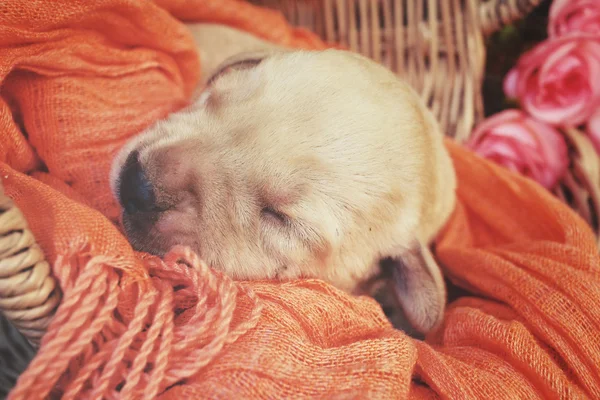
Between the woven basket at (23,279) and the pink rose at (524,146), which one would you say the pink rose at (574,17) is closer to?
the pink rose at (524,146)

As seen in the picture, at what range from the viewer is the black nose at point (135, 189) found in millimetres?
1153

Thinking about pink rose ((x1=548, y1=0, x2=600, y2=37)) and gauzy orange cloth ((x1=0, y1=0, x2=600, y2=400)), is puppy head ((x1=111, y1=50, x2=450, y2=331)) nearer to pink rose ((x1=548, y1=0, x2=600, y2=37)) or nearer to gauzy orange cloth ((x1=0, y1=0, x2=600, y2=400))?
gauzy orange cloth ((x1=0, y1=0, x2=600, y2=400))

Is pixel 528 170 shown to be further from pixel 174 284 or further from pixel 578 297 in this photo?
pixel 174 284

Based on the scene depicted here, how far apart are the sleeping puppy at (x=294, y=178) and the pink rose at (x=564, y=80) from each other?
105cm

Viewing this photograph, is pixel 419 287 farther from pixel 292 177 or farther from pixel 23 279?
pixel 23 279

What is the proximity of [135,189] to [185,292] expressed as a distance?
1.16 feet

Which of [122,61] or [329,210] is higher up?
[122,61]

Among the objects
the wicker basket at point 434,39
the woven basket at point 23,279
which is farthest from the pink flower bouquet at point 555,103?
the woven basket at point 23,279

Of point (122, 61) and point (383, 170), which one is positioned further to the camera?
point (122, 61)

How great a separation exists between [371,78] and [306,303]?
700 mm

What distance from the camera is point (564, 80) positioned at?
2.13m

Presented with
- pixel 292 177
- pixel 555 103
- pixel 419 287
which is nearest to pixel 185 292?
pixel 292 177

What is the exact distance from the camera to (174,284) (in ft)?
3.13

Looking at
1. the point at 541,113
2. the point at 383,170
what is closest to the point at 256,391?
the point at 383,170
